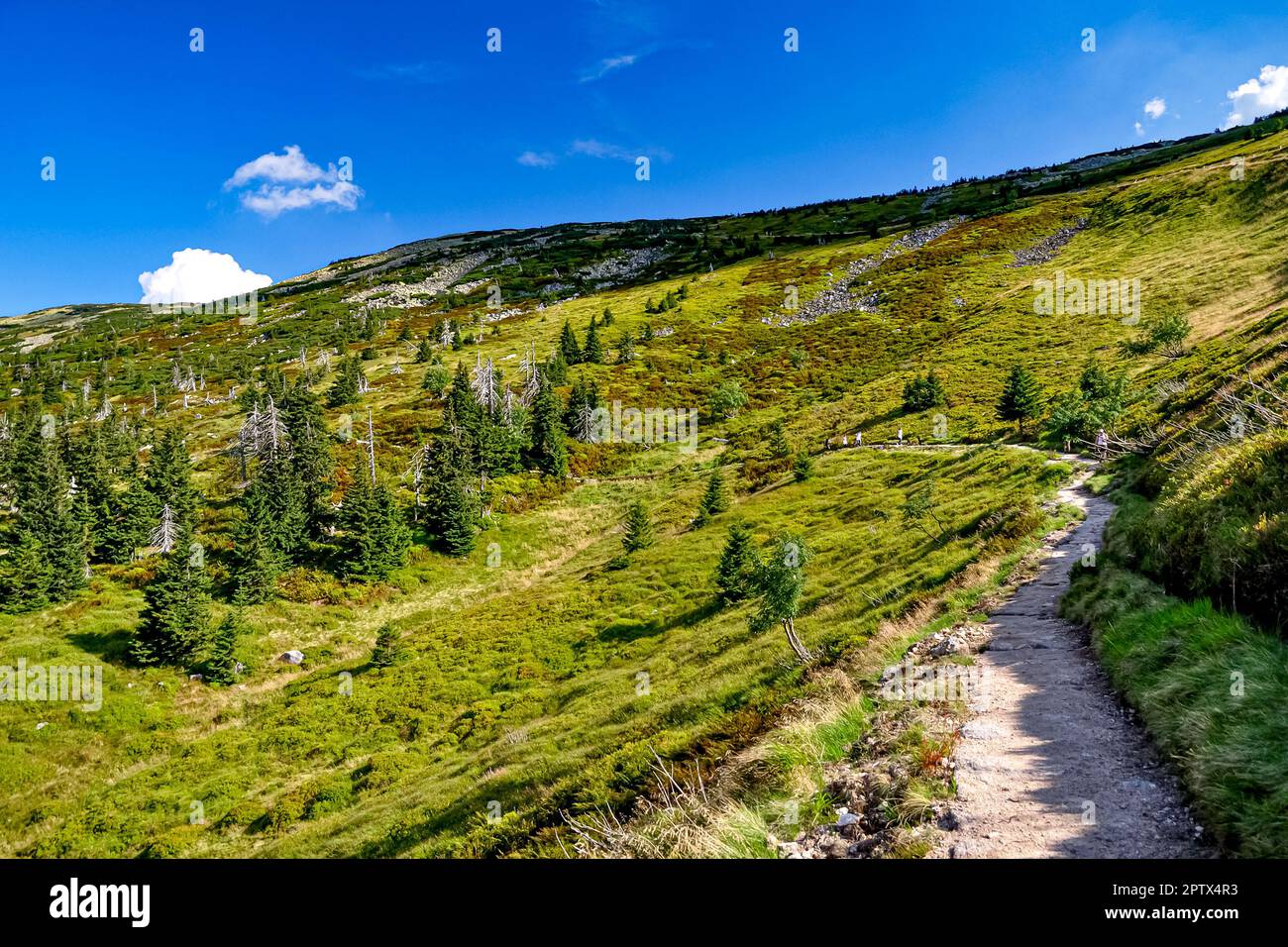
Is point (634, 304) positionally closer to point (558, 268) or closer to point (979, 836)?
point (558, 268)

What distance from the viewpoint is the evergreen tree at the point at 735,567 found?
3005cm

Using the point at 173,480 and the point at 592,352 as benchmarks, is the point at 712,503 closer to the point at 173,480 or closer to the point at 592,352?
the point at 592,352

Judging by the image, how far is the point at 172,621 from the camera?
33625 millimetres

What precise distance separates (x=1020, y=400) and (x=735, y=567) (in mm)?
28829

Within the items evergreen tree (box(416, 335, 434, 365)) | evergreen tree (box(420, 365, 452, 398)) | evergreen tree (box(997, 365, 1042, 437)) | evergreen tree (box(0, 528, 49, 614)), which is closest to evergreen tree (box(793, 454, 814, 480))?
evergreen tree (box(997, 365, 1042, 437))

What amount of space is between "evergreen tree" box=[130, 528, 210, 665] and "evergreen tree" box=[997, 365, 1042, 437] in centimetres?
5722

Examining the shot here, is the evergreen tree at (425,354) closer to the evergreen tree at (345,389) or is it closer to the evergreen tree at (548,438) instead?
the evergreen tree at (345,389)

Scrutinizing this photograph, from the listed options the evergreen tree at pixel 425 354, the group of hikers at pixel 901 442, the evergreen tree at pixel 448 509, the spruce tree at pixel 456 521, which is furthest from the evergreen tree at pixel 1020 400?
the evergreen tree at pixel 425 354

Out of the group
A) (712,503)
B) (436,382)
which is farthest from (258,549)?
(436,382)

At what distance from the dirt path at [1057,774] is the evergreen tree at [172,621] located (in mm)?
41688

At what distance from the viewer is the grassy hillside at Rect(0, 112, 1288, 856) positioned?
17.9 m

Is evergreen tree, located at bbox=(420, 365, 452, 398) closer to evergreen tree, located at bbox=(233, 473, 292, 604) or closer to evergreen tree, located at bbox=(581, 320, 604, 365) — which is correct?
evergreen tree, located at bbox=(581, 320, 604, 365)

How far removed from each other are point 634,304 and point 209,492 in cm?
8408

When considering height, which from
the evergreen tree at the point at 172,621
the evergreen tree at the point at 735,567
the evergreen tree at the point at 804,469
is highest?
the evergreen tree at the point at 804,469
